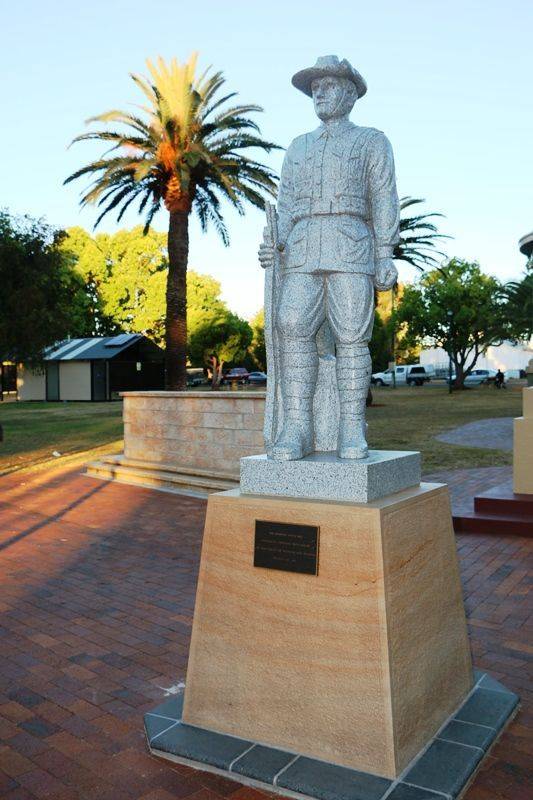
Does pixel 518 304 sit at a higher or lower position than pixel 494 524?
higher

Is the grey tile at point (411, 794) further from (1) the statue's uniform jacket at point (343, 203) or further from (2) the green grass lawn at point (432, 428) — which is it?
(2) the green grass lawn at point (432, 428)

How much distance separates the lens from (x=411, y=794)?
2832mm

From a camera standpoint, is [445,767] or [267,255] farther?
[267,255]

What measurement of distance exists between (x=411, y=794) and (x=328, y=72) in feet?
11.2

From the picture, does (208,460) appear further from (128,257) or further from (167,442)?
(128,257)

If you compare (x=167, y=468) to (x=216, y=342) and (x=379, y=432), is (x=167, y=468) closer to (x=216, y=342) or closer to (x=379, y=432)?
(x=379, y=432)

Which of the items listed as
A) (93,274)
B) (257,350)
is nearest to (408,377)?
(257,350)


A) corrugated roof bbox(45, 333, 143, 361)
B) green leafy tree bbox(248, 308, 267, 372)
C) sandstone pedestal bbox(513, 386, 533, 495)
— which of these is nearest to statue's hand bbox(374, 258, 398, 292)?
sandstone pedestal bbox(513, 386, 533, 495)

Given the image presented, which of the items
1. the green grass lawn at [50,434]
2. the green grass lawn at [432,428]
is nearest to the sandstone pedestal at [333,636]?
the green grass lawn at [432,428]

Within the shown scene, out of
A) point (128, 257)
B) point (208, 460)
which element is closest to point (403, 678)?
point (208, 460)

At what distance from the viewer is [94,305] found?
164 feet

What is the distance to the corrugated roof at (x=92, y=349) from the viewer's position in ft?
128

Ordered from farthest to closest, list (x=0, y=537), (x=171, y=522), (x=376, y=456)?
(x=171, y=522) → (x=0, y=537) → (x=376, y=456)

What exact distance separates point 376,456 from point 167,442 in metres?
8.14
